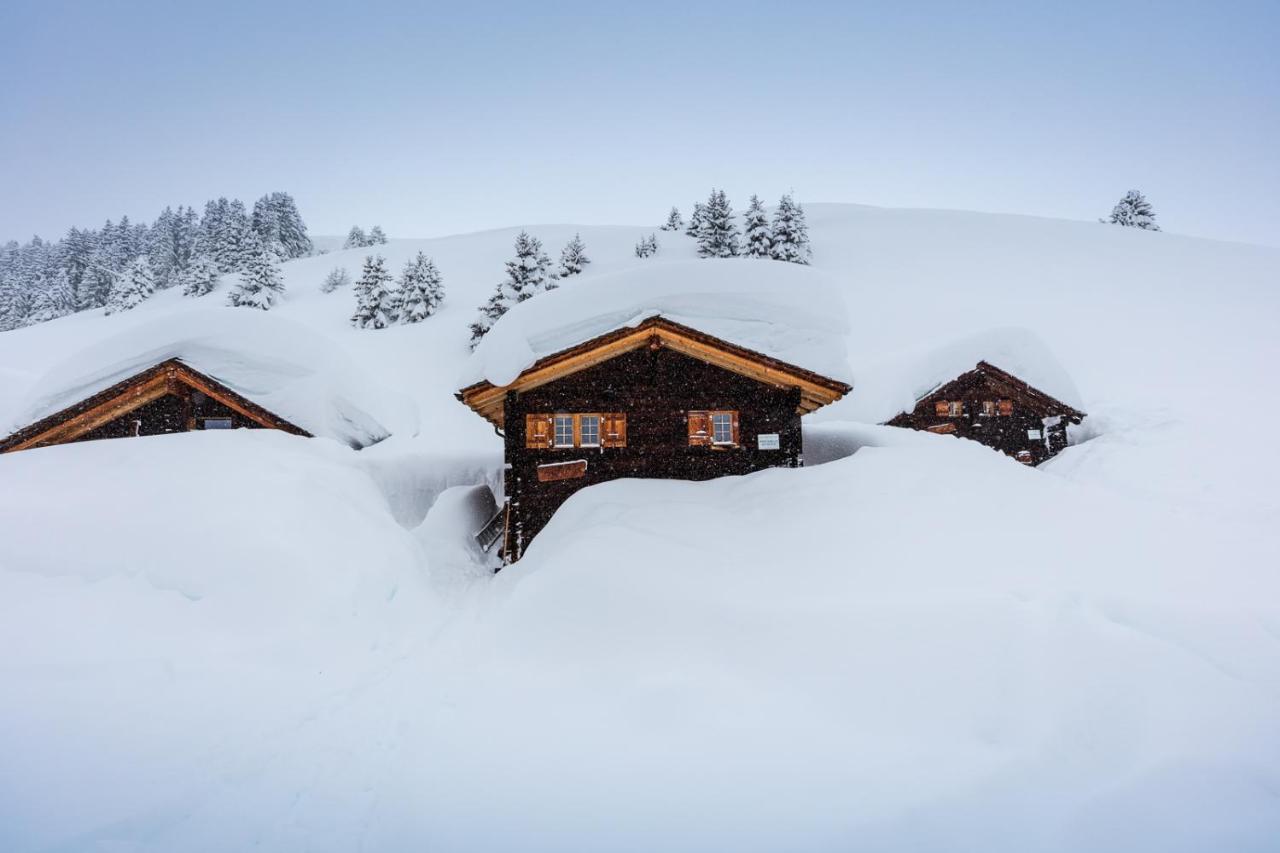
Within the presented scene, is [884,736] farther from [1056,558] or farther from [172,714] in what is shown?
[172,714]

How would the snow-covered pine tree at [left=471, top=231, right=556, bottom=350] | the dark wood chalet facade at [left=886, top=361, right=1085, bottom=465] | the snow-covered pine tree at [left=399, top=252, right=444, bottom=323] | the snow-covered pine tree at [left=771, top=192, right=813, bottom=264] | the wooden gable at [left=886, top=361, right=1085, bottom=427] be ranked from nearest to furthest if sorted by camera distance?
the wooden gable at [left=886, top=361, right=1085, bottom=427], the dark wood chalet facade at [left=886, top=361, right=1085, bottom=465], the snow-covered pine tree at [left=471, top=231, right=556, bottom=350], the snow-covered pine tree at [left=399, top=252, right=444, bottom=323], the snow-covered pine tree at [left=771, top=192, right=813, bottom=264]

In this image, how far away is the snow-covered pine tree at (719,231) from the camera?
4341 centimetres

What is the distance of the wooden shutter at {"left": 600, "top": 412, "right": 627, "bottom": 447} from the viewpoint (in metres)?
10.4

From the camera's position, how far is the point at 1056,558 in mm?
5883

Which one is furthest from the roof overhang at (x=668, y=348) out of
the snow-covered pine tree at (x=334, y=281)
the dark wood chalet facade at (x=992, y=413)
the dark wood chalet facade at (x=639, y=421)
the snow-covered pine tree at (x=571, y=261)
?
the snow-covered pine tree at (x=334, y=281)

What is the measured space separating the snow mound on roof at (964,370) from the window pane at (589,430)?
12.1 m

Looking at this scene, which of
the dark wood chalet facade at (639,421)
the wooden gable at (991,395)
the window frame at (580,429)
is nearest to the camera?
the dark wood chalet facade at (639,421)

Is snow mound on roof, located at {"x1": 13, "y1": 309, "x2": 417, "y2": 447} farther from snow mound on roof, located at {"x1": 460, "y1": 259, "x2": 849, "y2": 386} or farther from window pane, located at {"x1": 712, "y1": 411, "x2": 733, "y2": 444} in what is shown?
window pane, located at {"x1": 712, "y1": 411, "x2": 733, "y2": 444}

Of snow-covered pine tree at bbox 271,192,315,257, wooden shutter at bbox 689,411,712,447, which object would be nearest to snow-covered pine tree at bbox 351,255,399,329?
wooden shutter at bbox 689,411,712,447

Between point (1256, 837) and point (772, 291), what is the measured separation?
811 cm

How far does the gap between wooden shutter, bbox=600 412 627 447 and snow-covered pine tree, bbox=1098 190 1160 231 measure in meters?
68.3

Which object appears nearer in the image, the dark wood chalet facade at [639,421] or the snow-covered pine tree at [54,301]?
the dark wood chalet facade at [639,421]

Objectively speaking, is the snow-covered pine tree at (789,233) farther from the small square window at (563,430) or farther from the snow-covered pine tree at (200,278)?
the snow-covered pine tree at (200,278)

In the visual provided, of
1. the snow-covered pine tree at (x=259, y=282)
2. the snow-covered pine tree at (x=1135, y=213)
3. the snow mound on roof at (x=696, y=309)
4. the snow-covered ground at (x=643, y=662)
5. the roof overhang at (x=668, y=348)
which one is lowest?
the snow-covered ground at (x=643, y=662)
